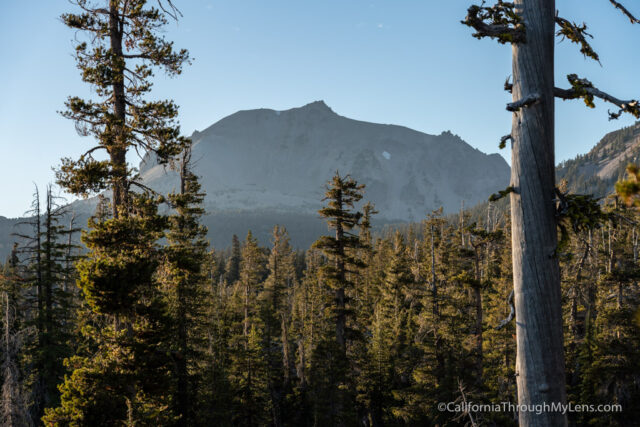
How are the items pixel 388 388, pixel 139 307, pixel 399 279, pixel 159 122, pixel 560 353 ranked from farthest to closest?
pixel 399 279 → pixel 388 388 → pixel 159 122 → pixel 139 307 → pixel 560 353

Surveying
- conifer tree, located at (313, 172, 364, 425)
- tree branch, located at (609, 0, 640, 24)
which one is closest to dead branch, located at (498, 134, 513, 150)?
tree branch, located at (609, 0, 640, 24)

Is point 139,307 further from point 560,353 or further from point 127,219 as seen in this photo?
point 560,353

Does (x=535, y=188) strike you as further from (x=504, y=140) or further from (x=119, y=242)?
(x=119, y=242)

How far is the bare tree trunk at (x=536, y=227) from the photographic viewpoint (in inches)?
117

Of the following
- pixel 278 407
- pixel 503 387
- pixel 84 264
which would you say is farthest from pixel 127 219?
pixel 278 407

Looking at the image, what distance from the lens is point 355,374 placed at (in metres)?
24.5

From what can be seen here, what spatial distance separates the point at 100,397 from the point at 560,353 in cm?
956

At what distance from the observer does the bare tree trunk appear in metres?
2.98

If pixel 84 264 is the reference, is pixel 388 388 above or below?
below

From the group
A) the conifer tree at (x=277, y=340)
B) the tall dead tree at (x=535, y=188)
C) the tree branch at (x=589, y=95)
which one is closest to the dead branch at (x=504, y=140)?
the tall dead tree at (x=535, y=188)

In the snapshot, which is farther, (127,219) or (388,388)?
(388,388)

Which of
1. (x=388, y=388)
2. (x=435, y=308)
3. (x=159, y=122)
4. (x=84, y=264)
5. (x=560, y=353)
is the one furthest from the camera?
(x=388, y=388)

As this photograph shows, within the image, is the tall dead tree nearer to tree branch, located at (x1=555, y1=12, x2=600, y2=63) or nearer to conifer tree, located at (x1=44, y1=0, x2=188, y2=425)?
tree branch, located at (x1=555, y1=12, x2=600, y2=63)

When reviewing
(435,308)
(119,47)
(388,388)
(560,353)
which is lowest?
(388,388)
